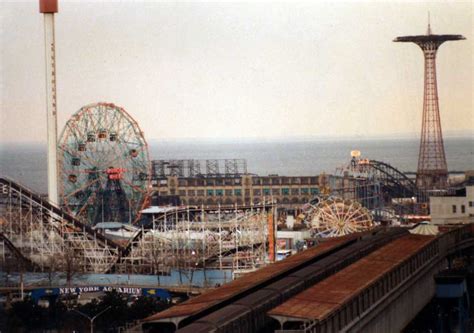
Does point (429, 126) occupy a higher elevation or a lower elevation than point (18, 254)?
higher

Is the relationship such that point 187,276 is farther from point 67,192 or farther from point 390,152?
point 390,152

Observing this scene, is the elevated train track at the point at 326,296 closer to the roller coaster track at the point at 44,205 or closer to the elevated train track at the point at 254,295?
the elevated train track at the point at 254,295

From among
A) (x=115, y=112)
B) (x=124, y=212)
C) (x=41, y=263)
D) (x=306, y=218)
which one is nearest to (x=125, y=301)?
(x=41, y=263)

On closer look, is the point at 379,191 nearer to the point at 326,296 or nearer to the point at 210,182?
the point at 210,182

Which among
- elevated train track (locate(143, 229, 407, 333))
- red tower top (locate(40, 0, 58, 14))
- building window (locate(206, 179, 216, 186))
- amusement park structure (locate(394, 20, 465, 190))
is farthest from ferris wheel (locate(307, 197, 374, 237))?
building window (locate(206, 179, 216, 186))

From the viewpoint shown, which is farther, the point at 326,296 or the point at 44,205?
the point at 44,205

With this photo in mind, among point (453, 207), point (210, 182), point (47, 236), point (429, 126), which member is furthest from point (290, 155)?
point (47, 236)

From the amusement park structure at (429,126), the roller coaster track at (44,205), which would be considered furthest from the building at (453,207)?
the amusement park structure at (429,126)
